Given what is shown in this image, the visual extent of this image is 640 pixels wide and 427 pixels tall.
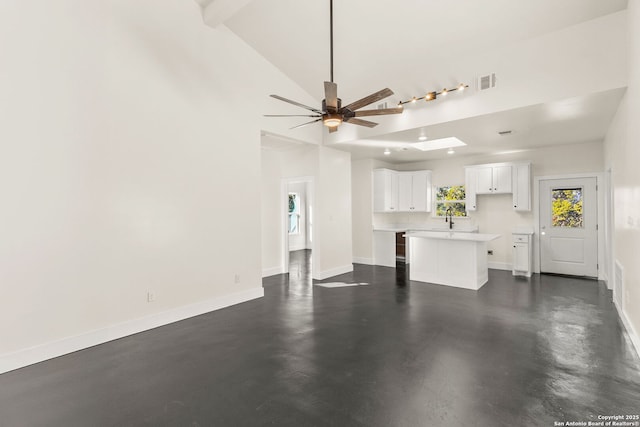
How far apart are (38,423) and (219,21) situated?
451 centimetres

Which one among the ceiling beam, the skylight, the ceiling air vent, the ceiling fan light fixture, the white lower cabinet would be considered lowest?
the white lower cabinet

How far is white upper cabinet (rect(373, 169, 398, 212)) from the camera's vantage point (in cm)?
767

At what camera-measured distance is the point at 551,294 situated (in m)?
4.92

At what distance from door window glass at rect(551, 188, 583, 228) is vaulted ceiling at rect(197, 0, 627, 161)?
1224mm

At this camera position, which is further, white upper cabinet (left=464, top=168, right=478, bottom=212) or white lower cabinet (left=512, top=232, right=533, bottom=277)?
white upper cabinet (left=464, top=168, right=478, bottom=212)

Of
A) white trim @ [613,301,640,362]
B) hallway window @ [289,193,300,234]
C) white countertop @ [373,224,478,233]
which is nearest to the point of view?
white trim @ [613,301,640,362]

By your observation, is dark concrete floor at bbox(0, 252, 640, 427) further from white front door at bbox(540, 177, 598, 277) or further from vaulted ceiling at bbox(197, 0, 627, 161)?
vaulted ceiling at bbox(197, 0, 627, 161)

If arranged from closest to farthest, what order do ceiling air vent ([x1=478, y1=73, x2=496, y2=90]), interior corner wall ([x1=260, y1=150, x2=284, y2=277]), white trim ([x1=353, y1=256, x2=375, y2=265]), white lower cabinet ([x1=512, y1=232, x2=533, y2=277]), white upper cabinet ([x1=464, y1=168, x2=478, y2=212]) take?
ceiling air vent ([x1=478, y1=73, x2=496, y2=90]) < white lower cabinet ([x1=512, y1=232, x2=533, y2=277]) < interior corner wall ([x1=260, y1=150, x2=284, y2=277]) < white upper cabinet ([x1=464, y1=168, x2=478, y2=212]) < white trim ([x1=353, y1=256, x2=375, y2=265])

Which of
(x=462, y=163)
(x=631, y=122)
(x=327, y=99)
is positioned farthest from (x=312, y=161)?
(x=631, y=122)

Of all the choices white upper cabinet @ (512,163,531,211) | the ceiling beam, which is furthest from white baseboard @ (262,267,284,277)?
white upper cabinet @ (512,163,531,211)

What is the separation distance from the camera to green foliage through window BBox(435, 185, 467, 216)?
7496mm

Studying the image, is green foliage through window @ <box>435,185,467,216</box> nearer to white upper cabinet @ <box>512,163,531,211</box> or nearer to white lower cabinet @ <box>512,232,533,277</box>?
white upper cabinet @ <box>512,163,531,211</box>

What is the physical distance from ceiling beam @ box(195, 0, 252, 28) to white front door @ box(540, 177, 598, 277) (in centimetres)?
656

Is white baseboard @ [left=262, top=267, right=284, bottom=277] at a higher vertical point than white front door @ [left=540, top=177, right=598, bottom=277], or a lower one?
lower
